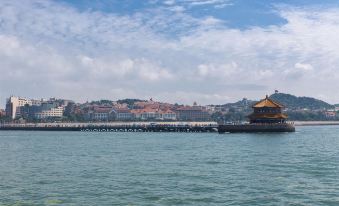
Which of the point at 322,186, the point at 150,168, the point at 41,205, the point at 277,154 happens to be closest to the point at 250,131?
the point at 277,154

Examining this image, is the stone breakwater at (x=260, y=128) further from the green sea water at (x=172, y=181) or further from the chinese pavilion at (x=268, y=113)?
the green sea water at (x=172, y=181)

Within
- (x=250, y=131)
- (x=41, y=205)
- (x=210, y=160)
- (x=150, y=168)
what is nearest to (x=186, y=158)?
(x=210, y=160)

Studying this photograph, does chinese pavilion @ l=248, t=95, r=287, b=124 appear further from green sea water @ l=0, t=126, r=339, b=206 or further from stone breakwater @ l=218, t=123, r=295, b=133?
green sea water @ l=0, t=126, r=339, b=206

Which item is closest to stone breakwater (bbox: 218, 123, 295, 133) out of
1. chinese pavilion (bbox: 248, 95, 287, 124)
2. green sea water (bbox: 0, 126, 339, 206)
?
chinese pavilion (bbox: 248, 95, 287, 124)

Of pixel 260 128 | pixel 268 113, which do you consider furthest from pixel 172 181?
pixel 268 113

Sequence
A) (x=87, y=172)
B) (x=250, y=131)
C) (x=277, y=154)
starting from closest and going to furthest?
(x=87, y=172)
(x=277, y=154)
(x=250, y=131)

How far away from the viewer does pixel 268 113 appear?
107062 millimetres

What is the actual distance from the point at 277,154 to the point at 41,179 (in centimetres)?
2755

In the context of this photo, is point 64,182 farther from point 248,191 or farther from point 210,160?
point 210,160

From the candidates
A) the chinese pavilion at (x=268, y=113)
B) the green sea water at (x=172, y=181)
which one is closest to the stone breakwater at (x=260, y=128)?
the chinese pavilion at (x=268, y=113)

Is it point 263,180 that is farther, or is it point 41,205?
point 263,180

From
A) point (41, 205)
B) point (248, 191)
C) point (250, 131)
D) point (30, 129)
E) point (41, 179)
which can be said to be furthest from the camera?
point (30, 129)

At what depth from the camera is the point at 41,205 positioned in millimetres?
25766

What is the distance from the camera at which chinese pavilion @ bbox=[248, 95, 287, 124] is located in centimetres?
10631
